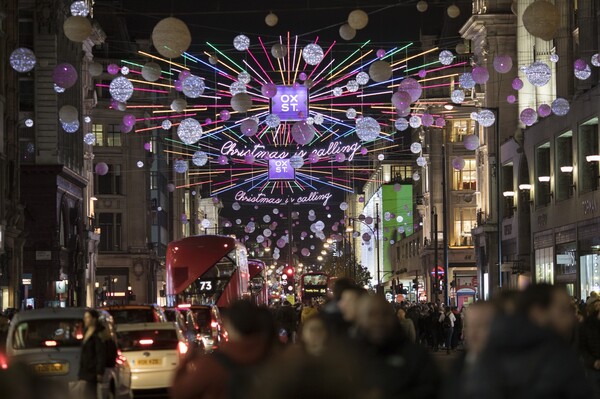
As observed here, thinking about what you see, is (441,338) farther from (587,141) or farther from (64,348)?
(64,348)

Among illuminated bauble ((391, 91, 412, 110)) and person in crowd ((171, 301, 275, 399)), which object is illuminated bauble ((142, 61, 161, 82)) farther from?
person in crowd ((171, 301, 275, 399))

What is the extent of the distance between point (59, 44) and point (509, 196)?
23818mm

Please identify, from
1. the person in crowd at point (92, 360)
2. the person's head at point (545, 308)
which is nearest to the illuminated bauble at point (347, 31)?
the person in crowd at point (92, 360)

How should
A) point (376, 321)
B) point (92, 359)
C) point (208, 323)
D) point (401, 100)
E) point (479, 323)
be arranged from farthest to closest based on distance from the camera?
point (401, 100)
point (208, 323)
point (92, 359)
point (376, 321)
point (479, 323)

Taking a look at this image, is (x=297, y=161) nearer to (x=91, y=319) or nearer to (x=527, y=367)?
(x=91, y=319)

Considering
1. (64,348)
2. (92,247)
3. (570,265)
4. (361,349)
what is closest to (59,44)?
(92,247)

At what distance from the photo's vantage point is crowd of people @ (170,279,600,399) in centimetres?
510

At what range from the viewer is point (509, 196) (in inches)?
2584

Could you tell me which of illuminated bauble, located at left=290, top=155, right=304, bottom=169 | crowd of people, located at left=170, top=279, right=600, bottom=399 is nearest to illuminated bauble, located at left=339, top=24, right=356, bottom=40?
illuminated bauble, located at left=290, top=155, right=304, bottom=169

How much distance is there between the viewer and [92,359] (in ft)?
62.0

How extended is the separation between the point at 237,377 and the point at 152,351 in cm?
1675

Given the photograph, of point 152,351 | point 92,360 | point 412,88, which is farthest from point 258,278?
point 92,360

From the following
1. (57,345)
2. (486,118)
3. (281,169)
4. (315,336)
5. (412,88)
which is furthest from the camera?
(281,169)

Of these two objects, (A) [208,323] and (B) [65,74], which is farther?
(B) [65,74]
